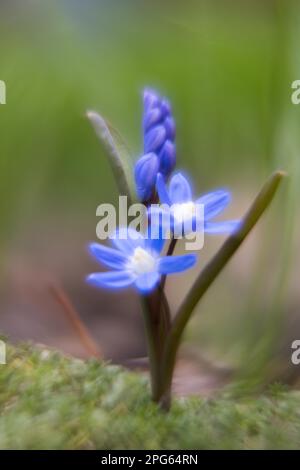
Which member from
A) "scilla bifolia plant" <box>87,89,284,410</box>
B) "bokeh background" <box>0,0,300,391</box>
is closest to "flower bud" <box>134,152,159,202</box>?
"scilla bifolia plant" <box>87,89,284,410</box>

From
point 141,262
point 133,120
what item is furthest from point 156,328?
point 133,120

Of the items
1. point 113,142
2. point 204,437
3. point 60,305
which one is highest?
point 113,142

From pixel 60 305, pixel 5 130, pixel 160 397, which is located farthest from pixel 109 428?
pixel 5 130

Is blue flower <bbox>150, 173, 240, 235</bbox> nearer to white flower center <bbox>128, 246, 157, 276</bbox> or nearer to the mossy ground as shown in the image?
white flower center <bbox>128, 246, 157, 276</bbox>

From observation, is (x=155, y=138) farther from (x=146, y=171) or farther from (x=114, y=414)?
(x=114, y=414)

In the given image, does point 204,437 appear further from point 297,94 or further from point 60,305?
point 297,94
